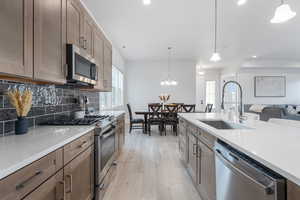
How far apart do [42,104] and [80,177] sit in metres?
0.98

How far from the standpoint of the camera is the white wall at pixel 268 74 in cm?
740

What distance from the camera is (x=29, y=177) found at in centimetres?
81

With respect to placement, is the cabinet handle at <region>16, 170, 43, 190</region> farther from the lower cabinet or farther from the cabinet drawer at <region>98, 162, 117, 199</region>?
the lower cabinet

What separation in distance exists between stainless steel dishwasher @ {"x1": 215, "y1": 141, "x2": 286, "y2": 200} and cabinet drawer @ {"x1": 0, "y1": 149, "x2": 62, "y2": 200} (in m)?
1.16

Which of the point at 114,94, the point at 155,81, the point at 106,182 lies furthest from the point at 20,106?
the point at 155,81

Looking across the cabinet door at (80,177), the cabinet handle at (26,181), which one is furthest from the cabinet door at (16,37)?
the cabinet door at (80,177)

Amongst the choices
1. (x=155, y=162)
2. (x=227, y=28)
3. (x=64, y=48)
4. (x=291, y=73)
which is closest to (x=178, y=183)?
(x=155, y=162)

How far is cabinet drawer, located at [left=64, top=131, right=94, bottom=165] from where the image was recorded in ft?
3.89

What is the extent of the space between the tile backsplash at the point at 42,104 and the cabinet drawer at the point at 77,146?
574 mm

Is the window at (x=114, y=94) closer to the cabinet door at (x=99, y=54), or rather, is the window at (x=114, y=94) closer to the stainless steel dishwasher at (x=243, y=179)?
the cabinet door at (x=99, y=54)

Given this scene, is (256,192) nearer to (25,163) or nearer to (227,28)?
(25,163)

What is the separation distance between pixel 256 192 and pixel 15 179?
118cm

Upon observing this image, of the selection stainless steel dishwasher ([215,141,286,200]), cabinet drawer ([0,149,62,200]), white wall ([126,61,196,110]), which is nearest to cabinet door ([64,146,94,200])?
cabinet drawer ([0,149,62,200])

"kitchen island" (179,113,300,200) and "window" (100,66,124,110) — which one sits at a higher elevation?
"window" (100,66,124,110)
